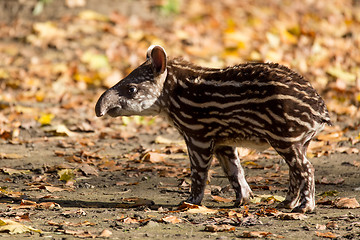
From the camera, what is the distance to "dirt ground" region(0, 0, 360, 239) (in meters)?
5.55

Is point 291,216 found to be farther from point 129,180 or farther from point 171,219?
point 129,180

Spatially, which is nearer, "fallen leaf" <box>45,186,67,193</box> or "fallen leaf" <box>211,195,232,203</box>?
"fallen leaf" <box>211,195,232,203</box>

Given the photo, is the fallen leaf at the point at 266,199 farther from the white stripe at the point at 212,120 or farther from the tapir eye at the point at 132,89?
the tapir eye at the point at 132,89

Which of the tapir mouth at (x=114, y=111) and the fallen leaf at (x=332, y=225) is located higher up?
the tapir mouth at (x=114, y=111)

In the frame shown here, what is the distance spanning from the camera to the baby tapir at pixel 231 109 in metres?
6.05

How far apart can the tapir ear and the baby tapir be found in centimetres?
1

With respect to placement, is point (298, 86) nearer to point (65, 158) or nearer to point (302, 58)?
point (65, 158)

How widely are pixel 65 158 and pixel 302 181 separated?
3659 millimetres

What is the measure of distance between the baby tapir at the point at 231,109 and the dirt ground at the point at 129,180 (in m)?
0.37

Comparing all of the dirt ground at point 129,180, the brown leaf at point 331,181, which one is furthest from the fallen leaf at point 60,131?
the brown leaf at point 331,181

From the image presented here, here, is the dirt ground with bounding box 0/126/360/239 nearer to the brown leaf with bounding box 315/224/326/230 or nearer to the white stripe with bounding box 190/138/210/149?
the brown leaf with bounding box 315/224/326/230

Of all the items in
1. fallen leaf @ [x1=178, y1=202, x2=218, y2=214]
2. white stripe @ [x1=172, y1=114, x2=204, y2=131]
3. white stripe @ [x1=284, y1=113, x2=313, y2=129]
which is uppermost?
white stripe @ [x1=284, y1=113, x2=313, y2=129]

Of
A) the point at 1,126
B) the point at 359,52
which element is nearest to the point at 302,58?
the point at 359,52

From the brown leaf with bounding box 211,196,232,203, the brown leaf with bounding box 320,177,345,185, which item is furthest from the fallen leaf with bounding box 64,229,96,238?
the brown leaf with bounding box 320,177,345,185
